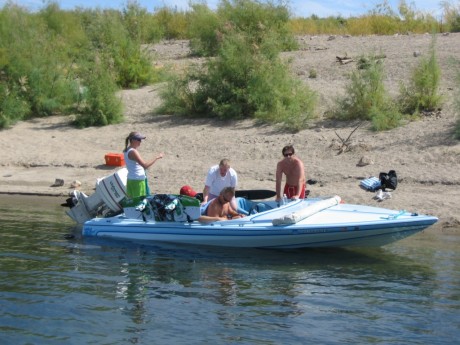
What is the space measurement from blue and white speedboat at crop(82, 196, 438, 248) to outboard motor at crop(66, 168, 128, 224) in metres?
0.33

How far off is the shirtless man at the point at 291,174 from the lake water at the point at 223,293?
4.17ft

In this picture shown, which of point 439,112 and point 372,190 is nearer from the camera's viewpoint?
point 372,190

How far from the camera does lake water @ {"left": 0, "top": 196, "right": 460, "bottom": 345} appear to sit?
9812 mm

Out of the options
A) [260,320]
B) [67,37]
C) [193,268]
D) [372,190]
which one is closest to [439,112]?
[372,190]

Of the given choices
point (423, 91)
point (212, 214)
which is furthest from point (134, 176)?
point (423, 91)

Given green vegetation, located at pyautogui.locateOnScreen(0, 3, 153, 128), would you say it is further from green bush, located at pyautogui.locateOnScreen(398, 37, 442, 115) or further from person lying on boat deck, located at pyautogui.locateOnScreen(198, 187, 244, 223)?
person lying on boat deck, located at pyautogui.locateOnScreen(198, 187, 244, 223)

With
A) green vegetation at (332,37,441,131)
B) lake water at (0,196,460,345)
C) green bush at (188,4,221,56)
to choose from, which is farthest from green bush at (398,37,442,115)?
Answer: green bush at (188,4,221,56)

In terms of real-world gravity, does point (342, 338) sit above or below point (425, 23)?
below

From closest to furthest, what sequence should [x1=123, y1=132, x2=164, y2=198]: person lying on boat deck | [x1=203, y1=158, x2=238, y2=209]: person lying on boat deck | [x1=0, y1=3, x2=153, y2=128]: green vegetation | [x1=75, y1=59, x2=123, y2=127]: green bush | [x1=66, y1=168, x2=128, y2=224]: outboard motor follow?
[x1=123, y1=132, x2=164, y2=198]: person lying on boat deck → [x1=203, y1=158, x2=238, y2=209]: person lying on boat deck → [x1=66, y1=168, x2=128, y2=224]: outboard motor → [x1=75, y1=59, x2=123, y2=127]: green bush → [x1=0, y1=3, x2=153, y2=128]: green vegetation

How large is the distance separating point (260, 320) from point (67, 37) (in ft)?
65.9

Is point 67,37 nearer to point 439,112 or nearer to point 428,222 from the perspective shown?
point 439,112

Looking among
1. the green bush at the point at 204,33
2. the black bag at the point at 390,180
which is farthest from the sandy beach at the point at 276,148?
the green bush at the point at 204,33

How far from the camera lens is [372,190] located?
16359 millimetres

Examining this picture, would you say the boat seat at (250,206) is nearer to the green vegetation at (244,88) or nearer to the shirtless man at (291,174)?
the shirtless man at (291,174)
